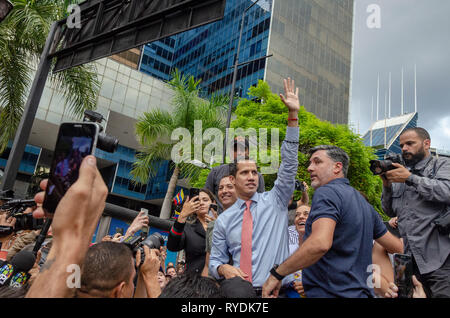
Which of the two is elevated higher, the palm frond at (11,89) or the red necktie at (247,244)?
the palm frond at (11,89)

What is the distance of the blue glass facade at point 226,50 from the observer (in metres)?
34.3

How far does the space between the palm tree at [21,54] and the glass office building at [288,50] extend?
2418cm

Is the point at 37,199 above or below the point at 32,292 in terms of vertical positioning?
above

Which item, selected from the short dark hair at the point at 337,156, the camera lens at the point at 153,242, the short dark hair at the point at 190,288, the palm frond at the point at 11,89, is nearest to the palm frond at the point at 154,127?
the palm frond at the point at 11,89

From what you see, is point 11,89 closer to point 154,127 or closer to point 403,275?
point 154,127

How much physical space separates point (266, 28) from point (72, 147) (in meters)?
35.8

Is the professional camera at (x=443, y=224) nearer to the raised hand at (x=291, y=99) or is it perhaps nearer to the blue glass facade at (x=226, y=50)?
the raised hand at (x=291, y=99)

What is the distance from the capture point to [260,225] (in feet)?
8.12

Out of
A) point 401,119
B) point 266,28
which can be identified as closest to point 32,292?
point 266,28

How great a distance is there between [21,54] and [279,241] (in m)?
9.74

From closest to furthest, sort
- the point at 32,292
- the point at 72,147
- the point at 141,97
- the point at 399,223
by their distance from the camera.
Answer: the point at 32,292 < the point at 72,147 < the point at 399,223 < the point at 141,97

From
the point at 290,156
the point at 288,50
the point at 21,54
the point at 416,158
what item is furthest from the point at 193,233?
Result: the point at 288,50

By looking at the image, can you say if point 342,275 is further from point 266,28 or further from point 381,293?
point 266,28
